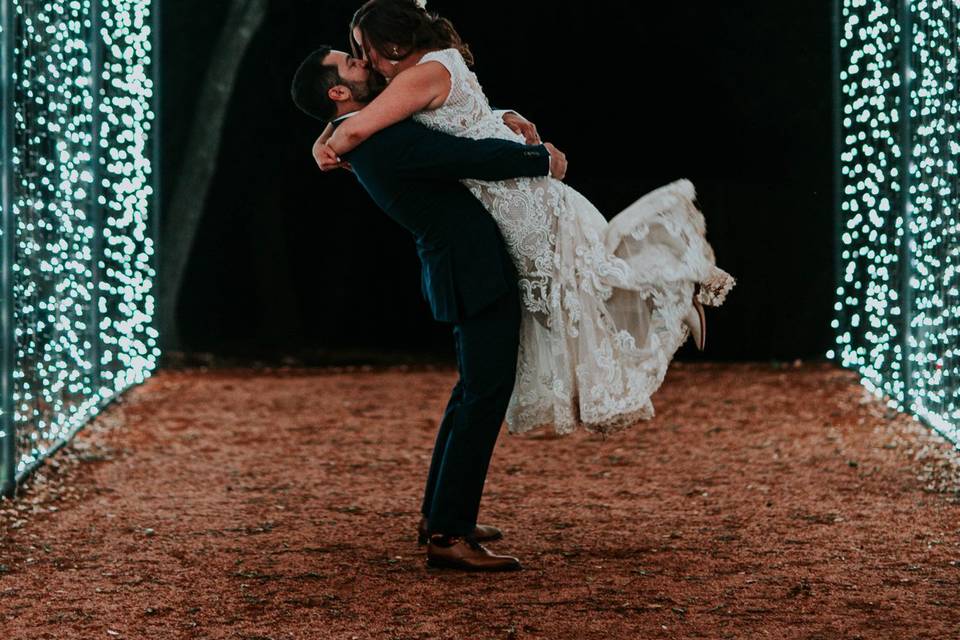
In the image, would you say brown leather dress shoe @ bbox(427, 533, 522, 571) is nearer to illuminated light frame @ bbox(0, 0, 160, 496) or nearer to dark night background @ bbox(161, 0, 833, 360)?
illuminated light frame @ bbox(0, 0, 160, 496)

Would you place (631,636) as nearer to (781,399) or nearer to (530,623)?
(530,623)

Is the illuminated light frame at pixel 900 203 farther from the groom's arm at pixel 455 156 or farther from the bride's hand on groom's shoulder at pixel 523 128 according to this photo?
the groom's arm at pixel 455 156

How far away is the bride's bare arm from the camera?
3.03 m

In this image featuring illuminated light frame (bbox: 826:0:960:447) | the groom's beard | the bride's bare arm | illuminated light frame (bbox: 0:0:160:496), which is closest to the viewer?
the bride's bare arm

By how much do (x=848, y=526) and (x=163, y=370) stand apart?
518 cm

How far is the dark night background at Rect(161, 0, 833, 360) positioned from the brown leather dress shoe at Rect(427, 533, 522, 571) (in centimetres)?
476

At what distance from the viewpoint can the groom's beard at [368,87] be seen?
10.3ft

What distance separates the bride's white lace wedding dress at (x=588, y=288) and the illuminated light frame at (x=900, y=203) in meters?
2.01

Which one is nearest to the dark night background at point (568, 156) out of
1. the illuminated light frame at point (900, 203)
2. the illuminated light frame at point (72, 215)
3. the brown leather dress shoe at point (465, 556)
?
the illuminated light frame at point (900, 203)

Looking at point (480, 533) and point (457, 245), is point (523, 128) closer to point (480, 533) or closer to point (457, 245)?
point (457, 245)

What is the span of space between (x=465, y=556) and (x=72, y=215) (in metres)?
2.81

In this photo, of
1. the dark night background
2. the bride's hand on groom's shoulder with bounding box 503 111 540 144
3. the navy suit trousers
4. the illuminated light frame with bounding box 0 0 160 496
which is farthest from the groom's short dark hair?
the dark night background

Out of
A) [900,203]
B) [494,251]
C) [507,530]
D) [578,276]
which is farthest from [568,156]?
[494,251]

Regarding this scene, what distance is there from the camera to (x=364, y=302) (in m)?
8.00
